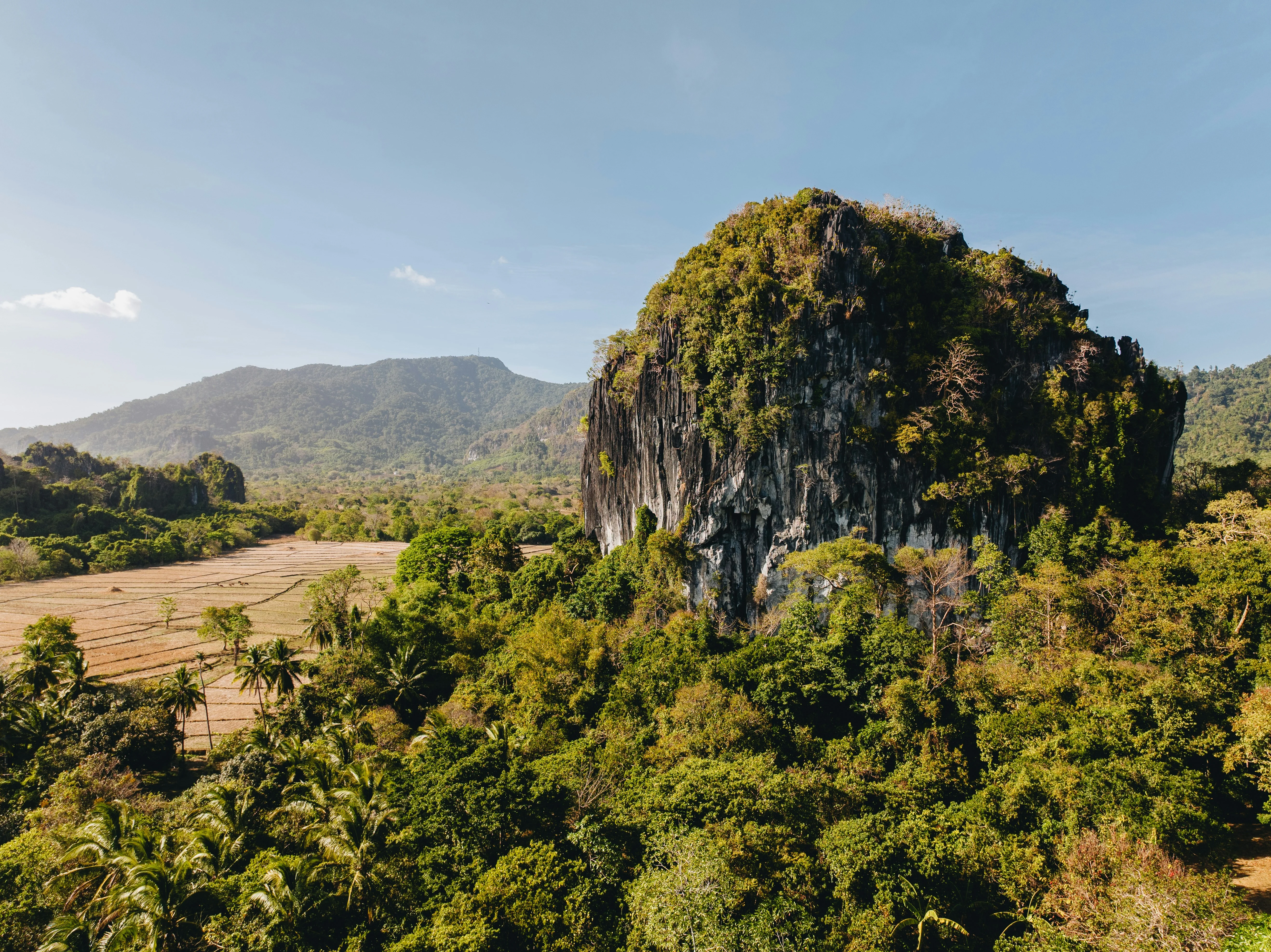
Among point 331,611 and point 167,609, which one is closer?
point 331,611

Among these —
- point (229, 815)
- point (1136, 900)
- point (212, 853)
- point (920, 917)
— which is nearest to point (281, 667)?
point (229, 815)

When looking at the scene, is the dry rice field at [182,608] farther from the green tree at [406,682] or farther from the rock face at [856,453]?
the rock face at [856,453]

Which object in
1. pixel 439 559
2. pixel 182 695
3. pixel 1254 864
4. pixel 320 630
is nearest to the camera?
pixel 1254 864

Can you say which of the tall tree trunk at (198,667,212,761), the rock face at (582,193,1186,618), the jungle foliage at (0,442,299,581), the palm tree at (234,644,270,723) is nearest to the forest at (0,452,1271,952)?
the palm tree at (234,644,270,723)

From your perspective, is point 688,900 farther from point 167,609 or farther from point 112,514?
point 112,514

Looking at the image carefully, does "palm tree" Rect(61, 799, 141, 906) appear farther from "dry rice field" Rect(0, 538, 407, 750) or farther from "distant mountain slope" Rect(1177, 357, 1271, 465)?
"distant mountain slope" Rect(1177, 357, 1271, 465)

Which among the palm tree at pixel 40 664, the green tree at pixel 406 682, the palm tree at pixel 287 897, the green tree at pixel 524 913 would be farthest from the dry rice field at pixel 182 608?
the green tree at pixel 524 913
